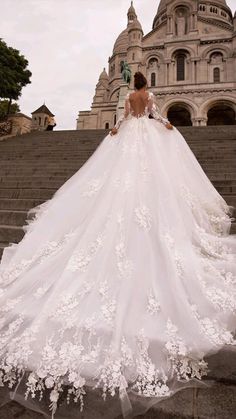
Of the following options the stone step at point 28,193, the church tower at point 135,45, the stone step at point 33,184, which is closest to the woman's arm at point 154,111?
the stone step at point 28,193

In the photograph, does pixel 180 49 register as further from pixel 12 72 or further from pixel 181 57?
pixel 12 72

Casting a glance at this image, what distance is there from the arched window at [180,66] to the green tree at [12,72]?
715 inches

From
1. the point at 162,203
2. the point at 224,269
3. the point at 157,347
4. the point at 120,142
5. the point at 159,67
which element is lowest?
the point at 157,347

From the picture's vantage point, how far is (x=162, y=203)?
2.74 metres

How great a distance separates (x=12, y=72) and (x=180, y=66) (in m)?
20.4

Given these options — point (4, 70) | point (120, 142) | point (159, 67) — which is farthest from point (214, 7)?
point (120, 142)

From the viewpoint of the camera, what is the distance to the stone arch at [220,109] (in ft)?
Result: 87.5

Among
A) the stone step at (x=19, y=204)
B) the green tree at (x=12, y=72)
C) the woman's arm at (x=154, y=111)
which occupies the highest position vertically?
the green tree at (x=12, y=72)

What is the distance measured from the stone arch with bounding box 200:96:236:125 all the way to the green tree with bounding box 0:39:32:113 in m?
16.5

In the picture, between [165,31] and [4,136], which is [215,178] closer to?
[4,136]

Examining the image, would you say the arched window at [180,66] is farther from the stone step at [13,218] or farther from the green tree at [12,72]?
the stone step at [13,218]

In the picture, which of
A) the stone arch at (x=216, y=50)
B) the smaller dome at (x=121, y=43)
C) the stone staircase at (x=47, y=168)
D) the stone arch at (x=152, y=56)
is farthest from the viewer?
the smaller dome at (x=121, y=43)

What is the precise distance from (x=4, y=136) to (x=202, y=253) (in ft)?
46.7

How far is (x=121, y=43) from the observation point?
1711 inches
